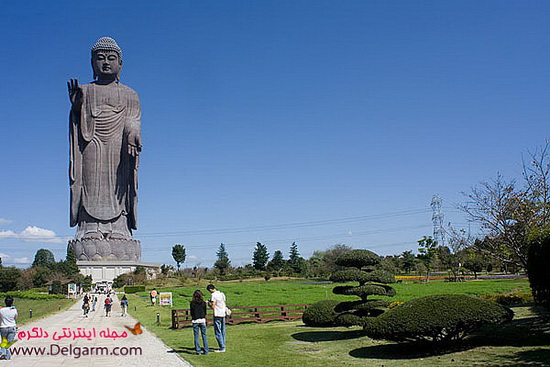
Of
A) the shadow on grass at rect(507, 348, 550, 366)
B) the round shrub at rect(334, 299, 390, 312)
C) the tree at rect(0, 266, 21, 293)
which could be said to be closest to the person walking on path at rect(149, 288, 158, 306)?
the round shrub at rect(334, 299, 390, 312)

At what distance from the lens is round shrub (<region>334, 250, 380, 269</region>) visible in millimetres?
15922

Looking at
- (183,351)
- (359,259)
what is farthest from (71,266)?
(359,259)

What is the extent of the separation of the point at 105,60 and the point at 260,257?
43.8 meters

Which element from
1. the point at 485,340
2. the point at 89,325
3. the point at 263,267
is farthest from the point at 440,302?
the point at 263,267

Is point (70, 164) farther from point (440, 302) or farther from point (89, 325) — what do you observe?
point (440, 302)

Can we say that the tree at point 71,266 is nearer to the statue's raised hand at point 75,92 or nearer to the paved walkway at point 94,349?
the statue's raised hand at point 75,92

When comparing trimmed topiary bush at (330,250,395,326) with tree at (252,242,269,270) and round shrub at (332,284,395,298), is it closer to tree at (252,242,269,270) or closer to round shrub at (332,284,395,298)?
round shrub at (332,284,395,298)

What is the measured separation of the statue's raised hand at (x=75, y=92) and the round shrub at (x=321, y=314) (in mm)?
49838

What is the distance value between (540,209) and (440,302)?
28.6 ft

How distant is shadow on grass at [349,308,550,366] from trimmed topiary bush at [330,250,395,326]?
7.78 ft

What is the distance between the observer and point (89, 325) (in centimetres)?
2241

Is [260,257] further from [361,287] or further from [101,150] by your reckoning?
[361,287]

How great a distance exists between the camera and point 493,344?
481 inches

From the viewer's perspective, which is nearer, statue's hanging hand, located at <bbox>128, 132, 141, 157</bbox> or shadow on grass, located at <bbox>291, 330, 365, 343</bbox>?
shadow on grass, located at <bbox>291, 330, 365, 343</bbox>
